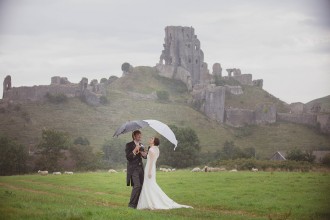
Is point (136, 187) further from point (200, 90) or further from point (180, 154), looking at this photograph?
point (200, 90)

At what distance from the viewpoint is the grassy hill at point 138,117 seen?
83688 millimetres

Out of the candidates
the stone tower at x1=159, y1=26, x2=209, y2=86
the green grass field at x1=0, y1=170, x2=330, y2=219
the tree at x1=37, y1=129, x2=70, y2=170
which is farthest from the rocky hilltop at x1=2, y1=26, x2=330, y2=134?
the green grass field at x1=0, y1=170, x2=330, y2=219

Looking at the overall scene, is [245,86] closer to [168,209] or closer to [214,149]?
[214,149]

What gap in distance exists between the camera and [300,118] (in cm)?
11088

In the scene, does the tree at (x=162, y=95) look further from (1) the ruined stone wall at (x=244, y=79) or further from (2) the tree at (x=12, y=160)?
(2) the tree at (x=12, y=160)

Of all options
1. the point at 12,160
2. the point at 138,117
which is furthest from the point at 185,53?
the point at 12,160

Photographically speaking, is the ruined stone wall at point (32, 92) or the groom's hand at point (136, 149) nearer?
the groom's hand at point (136, 149)

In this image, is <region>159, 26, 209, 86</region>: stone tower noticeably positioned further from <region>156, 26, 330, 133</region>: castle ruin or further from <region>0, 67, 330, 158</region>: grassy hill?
<region>0, 67, 330, 158</region>: grassy hill

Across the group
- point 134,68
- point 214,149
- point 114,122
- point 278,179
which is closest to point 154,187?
point 278,179

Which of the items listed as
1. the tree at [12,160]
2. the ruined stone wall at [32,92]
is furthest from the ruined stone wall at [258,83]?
the tree at [12,160]

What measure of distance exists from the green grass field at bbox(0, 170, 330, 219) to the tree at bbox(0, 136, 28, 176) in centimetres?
2279

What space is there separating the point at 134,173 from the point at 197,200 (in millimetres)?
4272

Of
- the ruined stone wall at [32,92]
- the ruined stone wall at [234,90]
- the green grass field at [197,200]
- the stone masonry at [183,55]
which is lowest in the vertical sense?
the green grass field at [197,200]

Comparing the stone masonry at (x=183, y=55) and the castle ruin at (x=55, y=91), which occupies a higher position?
the stone masonry at (x=183, y=55)
